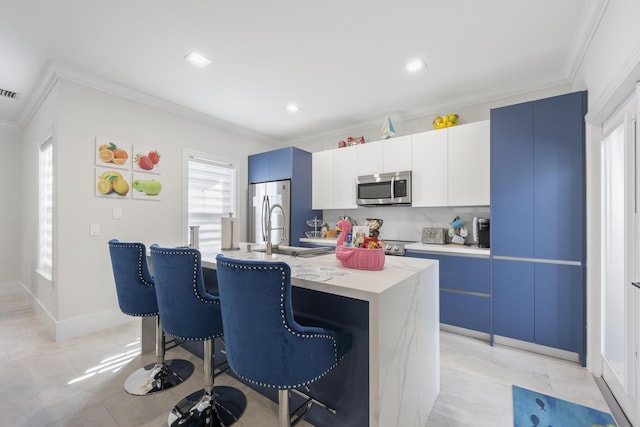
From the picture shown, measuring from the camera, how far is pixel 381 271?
149 cm

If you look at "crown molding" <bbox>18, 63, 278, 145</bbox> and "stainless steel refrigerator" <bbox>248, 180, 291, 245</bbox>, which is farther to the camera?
"stainless steel refrigerator" <bbox>248, 180, 291, 245</bbox>

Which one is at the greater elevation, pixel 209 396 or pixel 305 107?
pixel 305 107

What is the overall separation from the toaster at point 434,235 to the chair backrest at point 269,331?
2.64m

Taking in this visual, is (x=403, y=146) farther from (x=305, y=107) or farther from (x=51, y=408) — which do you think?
(x=51, y=408)

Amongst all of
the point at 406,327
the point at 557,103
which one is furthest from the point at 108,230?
the point at 557,103

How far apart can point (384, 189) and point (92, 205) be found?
3.34 metres

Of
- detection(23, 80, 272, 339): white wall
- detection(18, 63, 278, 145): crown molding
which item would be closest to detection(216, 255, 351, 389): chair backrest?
detection(23, 80, 272, 339): white wall

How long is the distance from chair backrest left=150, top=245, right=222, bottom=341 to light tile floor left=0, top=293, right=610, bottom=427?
0.61 metres

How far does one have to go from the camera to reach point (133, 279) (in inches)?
73.2

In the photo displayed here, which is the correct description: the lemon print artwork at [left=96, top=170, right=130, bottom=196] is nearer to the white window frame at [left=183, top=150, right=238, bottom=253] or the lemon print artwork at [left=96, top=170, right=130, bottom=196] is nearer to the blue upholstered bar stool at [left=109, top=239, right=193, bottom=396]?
the white window frame at [left=183, top=150, right=238, bottom=253]

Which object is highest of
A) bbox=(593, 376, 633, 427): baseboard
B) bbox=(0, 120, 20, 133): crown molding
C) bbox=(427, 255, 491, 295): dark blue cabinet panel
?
bbox=(0, 120, 20, 133): crown molding

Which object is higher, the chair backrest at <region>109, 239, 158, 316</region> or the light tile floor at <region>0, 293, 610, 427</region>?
the chair backrest at <region>109, 239, 158, 316</region>

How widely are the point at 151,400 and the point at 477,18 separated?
3482 mm

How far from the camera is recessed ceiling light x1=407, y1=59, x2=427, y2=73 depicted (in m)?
2.58
